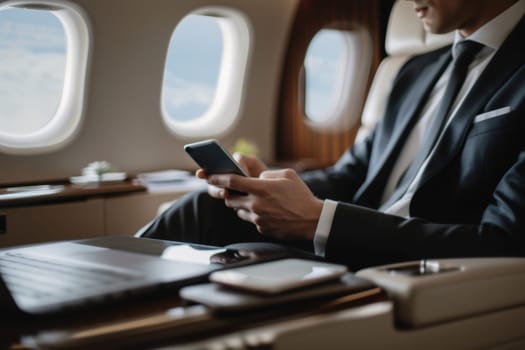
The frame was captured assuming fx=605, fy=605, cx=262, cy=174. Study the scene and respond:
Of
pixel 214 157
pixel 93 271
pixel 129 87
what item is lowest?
pixel 93 271

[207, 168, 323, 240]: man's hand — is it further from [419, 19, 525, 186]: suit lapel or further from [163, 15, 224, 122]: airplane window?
[163, 15, 224, 122]: airplane window

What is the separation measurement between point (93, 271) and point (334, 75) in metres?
3.02

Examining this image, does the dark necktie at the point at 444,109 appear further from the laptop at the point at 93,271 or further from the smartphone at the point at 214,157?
the laptop at the point at 93,271

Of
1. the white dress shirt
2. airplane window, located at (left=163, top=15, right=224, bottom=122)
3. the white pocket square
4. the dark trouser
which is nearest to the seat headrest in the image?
the white dress shirt

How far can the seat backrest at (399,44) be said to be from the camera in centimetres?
216

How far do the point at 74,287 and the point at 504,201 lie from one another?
0.79 meters

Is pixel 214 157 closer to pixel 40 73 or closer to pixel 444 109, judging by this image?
pixel 444 109

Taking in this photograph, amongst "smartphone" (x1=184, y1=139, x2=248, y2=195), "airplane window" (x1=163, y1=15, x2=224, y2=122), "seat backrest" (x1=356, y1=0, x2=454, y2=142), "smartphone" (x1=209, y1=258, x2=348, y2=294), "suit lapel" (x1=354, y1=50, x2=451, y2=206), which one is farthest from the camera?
"airplane window" (x1=163, y1=15, x2=224, y2=122)

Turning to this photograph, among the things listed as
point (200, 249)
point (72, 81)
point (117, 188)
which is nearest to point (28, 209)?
point (117, 188)

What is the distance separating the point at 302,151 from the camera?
3887 millimetres

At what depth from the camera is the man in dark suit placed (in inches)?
44.9

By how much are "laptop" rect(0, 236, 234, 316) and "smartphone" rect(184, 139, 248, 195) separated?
224mm

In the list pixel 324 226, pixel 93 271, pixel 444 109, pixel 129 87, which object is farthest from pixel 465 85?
pixel 129 87

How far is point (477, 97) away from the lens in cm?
137
